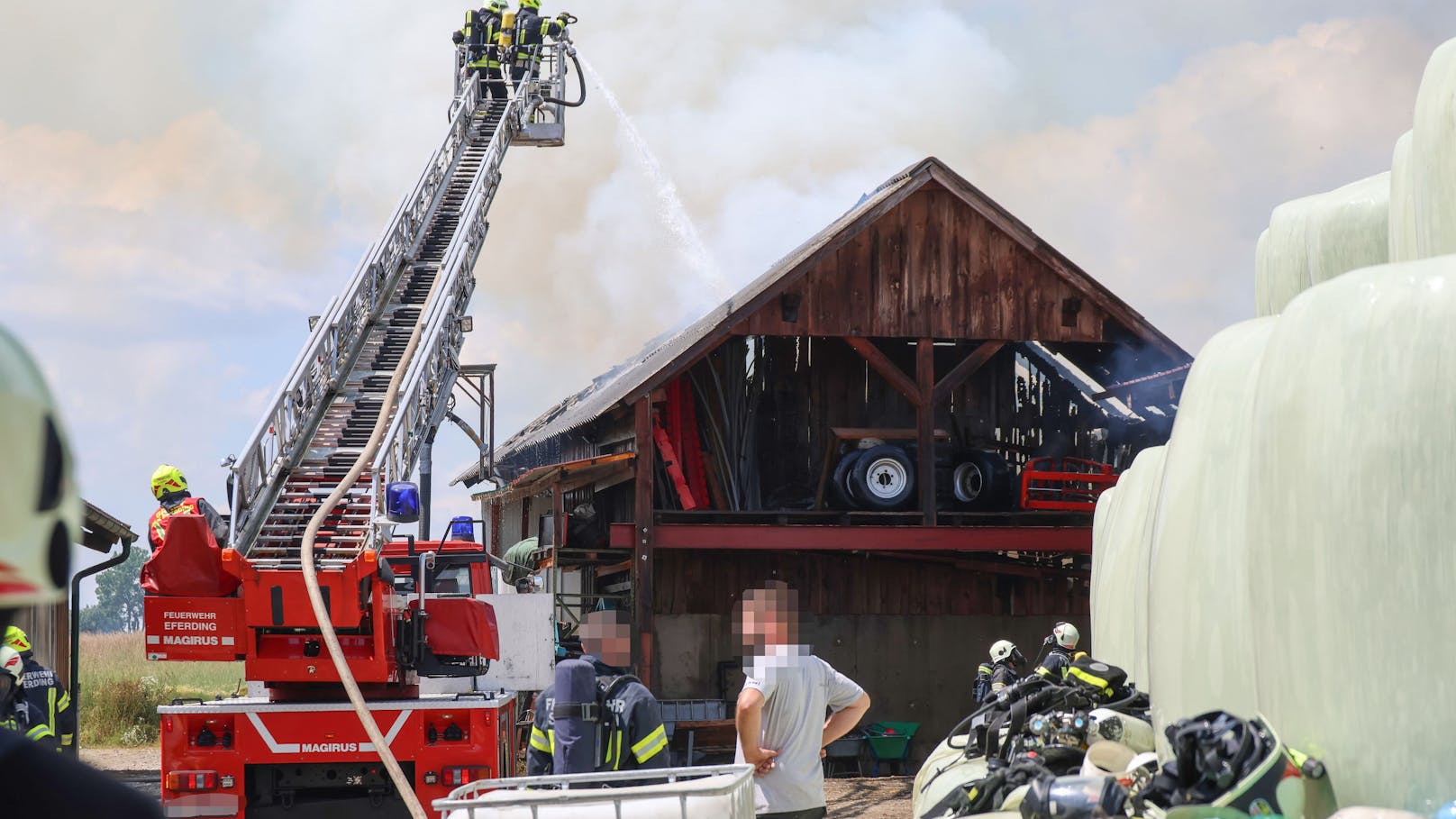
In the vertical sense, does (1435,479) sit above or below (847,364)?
below

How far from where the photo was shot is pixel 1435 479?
16.4 feet

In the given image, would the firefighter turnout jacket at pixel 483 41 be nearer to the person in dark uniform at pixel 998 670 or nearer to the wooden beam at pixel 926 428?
the wooden beam at pixel 926 428

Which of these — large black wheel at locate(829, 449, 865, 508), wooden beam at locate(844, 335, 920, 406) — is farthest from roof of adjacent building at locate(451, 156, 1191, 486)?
large black wheel at locate(829, 449, 865, 508)

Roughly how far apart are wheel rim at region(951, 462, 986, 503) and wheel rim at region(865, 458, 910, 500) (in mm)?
815

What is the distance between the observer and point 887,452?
18.1m

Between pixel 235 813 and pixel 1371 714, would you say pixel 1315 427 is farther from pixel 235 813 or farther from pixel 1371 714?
pixel 235 813

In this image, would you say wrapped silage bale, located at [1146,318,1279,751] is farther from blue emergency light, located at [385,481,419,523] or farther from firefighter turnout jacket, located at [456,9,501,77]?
firefighter turnout jacket, located at [456,9,501,77]

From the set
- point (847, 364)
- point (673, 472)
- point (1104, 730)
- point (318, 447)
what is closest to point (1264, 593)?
point (1104, 730)

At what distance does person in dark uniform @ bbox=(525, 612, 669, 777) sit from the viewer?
224 inches

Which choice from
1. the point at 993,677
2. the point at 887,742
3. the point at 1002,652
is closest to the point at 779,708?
the point at 993,677

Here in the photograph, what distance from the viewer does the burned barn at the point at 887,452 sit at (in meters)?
17.7

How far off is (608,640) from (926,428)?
12.4m

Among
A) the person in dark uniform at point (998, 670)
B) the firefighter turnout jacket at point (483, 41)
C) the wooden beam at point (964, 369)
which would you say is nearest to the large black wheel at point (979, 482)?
the wooden beam at point (964, 369)

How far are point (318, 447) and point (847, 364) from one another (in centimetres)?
889
